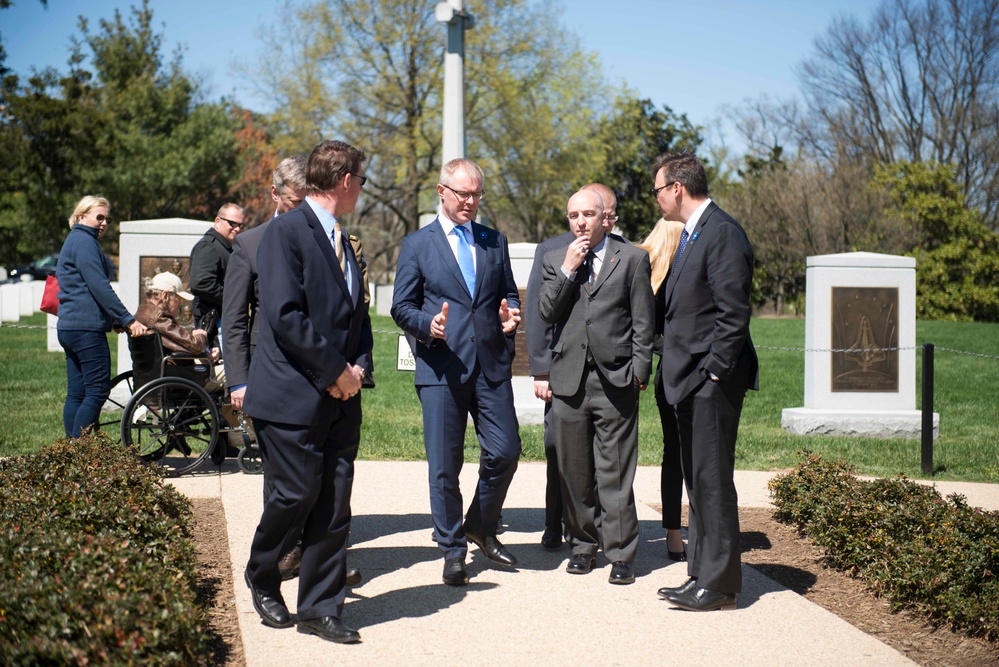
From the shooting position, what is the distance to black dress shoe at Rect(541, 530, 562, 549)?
6.13 metres

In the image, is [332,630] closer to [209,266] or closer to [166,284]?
[209,266]

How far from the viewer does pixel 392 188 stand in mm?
36844

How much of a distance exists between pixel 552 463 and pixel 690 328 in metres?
1.47

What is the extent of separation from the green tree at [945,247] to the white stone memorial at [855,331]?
84.0 feet

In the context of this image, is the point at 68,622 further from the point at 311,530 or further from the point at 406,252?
the point at 406,252

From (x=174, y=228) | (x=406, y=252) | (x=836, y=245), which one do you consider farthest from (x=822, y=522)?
(x=836, y=245)

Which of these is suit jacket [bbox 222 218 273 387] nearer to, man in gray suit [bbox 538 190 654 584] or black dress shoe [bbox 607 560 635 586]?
man in gray suit [bbox 538 190 654 584]

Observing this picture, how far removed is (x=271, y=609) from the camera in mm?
4551

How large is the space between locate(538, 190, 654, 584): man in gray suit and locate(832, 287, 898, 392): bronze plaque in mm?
6523

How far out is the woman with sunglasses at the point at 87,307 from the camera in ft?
24.8

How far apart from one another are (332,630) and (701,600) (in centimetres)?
175

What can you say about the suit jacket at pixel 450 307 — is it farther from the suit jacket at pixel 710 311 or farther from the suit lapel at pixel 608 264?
the suit jacket at pixel 710 311

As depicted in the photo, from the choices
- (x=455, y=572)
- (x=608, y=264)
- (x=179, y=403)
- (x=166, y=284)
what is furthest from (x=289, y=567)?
(x=166, y=284)

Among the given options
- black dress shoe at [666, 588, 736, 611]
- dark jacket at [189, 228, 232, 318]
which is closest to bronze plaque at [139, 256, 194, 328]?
dark jacket at [189, 228, 232, 318]
